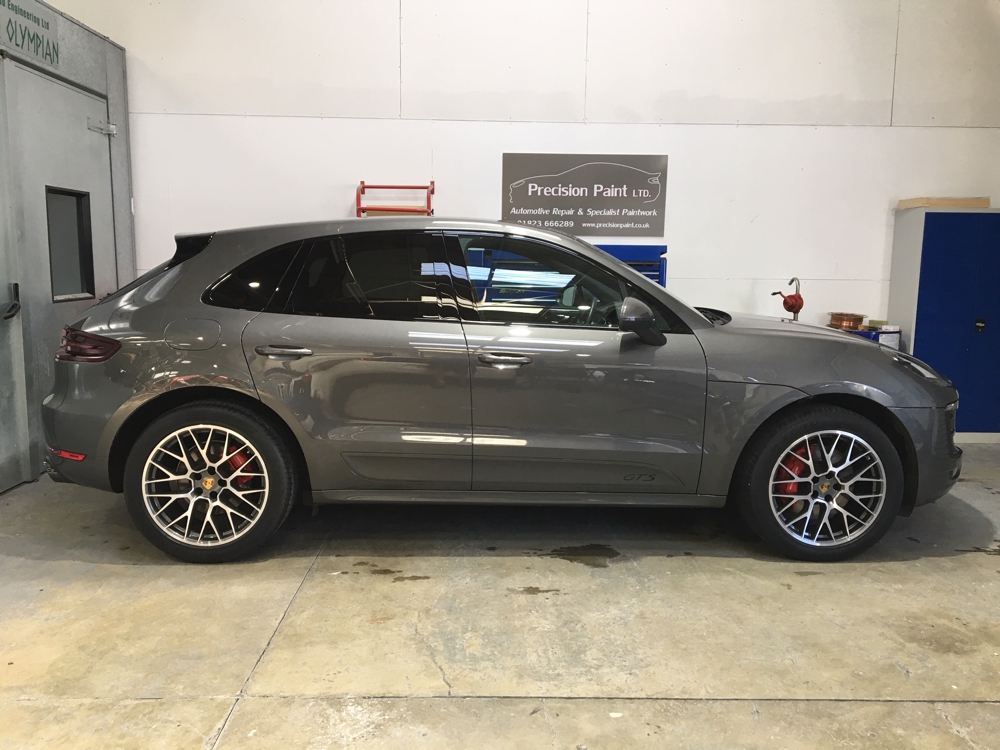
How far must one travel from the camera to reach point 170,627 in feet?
9.34

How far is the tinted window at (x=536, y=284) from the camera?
339 cm

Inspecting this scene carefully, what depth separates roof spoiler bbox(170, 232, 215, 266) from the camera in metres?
3.48

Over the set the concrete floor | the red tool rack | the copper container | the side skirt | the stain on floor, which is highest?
the red tool rack

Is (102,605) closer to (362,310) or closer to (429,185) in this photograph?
(362,310)

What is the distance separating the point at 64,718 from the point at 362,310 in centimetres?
194

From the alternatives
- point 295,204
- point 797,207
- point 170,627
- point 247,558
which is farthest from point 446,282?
point 797,207

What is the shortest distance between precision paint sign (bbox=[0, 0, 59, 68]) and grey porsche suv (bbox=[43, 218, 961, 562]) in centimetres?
214

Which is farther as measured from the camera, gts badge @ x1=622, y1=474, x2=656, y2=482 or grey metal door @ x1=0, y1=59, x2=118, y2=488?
grey metal door @ x1=0, y1=59, x2=118, y2=488

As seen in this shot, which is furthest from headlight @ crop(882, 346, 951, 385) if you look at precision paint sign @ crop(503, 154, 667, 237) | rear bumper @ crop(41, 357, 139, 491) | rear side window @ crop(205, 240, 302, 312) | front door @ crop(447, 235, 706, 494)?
rear bumper @ crop(41, 357, 139, 491)

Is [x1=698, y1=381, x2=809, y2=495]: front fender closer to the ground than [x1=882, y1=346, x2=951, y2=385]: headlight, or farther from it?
closer to the ground

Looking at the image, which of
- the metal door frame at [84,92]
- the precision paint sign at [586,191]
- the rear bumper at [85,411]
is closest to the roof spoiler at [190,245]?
the rear bumper at [85,411]

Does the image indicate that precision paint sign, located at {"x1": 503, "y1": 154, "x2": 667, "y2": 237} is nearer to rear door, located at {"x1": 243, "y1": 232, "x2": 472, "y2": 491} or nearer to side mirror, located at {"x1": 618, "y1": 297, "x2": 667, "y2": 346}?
rear door, located at {"x1": 243, "y1": 232, "x2": 472, "y2": 491}

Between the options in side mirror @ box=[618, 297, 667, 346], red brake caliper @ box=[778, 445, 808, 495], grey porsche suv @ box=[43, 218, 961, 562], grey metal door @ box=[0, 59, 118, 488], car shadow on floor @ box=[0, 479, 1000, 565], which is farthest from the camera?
grey metal door @ box=[0, 59, 118, 488]

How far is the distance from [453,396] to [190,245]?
1.53 meters
